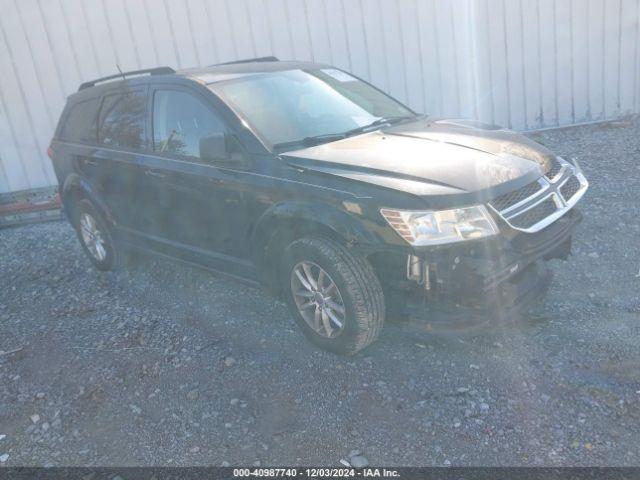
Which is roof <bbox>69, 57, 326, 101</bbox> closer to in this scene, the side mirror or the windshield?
the windshield

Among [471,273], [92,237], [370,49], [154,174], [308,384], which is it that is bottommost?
[308,384]

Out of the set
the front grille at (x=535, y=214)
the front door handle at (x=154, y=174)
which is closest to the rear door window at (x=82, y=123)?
the front door handle at (x=154, y=174)

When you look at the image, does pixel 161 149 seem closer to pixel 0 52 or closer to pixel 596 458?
pixel 596 458

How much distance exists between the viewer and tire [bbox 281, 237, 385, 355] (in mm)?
3197

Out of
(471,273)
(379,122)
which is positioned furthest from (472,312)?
(379,122)

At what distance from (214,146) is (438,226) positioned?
1.49m

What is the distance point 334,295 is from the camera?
3.36 m

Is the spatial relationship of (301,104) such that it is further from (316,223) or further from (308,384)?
(308,384)

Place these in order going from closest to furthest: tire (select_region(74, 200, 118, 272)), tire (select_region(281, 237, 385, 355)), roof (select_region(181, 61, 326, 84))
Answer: tire (select_region(281, 237, 385, 355)) → roof (select_region(181, 61, 326, 84)) → tire (select_region(74, 200, 118, 272))

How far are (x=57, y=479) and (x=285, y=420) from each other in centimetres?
115

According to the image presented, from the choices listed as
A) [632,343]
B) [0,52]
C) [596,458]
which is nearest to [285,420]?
[596,458]

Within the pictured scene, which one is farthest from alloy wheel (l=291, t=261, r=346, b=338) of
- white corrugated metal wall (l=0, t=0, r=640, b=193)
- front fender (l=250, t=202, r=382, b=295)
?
white corrugated metal wall (l=0, t=0, r=640, b=193)

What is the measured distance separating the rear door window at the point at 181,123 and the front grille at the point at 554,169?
209cm

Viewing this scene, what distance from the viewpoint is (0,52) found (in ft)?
24.6
